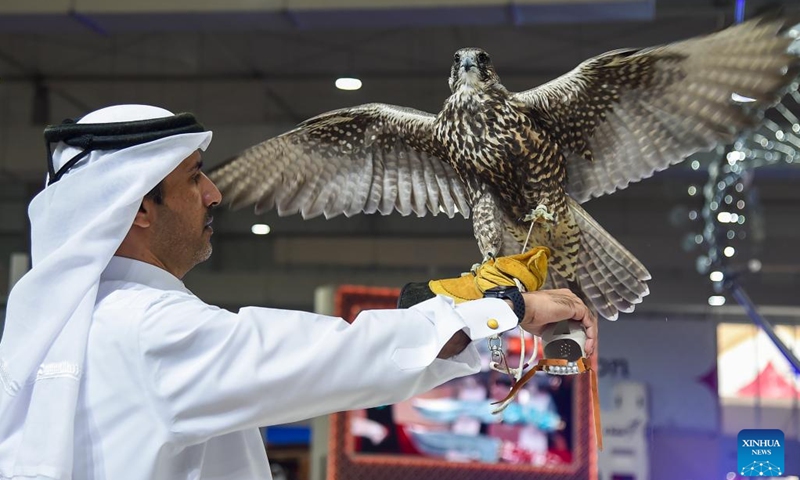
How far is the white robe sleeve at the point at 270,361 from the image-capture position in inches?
49.1

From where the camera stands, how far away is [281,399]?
1.26 m

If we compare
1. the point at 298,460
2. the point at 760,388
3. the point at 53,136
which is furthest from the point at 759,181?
A: the point at 53,136

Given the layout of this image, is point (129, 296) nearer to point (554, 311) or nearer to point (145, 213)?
point (145, 213)

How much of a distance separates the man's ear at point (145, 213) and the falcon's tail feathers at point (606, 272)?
27.4 inches

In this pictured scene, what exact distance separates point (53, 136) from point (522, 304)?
745 millimetres

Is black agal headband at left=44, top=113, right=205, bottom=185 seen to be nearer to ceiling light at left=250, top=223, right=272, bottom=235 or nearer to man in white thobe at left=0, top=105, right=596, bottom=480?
man in white thobe at left=0, top=105, right=596, bottom=480

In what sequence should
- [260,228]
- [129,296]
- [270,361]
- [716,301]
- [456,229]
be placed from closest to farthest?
[270,361], [129,296], [716,301], [456,229], [260,228]

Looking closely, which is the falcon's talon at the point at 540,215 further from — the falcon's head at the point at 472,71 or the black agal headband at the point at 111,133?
the black agal headband at the point at 111,133

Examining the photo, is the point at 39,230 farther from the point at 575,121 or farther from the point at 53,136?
the point at 575,121

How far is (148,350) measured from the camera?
126cm

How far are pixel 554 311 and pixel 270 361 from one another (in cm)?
44

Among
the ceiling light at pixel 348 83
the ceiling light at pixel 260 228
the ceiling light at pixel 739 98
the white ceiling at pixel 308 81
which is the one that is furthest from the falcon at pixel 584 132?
the ceiling light at pixel 260 228

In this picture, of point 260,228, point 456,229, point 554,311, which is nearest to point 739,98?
point 554,311

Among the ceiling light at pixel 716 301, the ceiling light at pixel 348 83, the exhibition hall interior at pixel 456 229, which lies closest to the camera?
the exhibition hall interior at pixel 456 229
